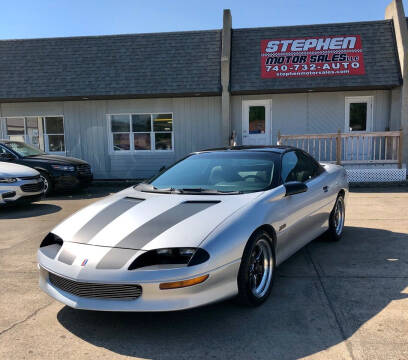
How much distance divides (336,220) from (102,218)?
3469 millimetres

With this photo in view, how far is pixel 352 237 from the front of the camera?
5.71m

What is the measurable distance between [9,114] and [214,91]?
784cm

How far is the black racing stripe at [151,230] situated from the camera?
2.86 meters

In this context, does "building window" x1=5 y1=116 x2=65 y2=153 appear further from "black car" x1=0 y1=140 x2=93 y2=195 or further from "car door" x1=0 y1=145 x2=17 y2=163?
"car door" x1=0 y1=145 x2=17 y2=163

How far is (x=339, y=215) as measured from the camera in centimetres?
562

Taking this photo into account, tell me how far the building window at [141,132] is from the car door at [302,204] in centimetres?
903

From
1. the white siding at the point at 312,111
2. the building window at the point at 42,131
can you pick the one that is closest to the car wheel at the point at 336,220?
the white siding at the point at 312,111

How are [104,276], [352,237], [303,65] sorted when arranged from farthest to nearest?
1. [303,65]
2. [352,237]
3. [104,276]

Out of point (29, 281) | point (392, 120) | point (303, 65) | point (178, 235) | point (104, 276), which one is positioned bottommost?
point (29, 281)

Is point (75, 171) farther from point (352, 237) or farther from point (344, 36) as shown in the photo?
point (344, 36)

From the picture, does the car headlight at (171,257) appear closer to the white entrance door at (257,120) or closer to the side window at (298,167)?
the side window at (298,167)

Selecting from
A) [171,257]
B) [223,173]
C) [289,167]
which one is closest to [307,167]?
[289,167]

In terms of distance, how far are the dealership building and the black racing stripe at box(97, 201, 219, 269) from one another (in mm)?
8572

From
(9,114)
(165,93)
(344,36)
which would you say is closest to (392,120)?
(344,36)
